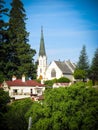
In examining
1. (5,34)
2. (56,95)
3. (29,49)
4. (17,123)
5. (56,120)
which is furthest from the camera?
(29,49)

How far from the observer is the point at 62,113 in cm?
1709

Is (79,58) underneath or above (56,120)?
above

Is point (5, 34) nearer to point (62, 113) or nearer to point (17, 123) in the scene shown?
point (17, 123)

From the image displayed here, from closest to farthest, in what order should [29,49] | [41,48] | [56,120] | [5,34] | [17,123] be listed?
[56,120]
[17,123]
[5,34]
[29,49]
[41,48]

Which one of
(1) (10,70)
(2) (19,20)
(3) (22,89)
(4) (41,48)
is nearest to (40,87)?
(3) (22,89)

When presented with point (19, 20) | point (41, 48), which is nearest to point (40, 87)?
point (19, 20)

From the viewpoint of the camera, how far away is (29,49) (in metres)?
37.2

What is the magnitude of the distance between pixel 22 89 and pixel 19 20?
11.1 metres

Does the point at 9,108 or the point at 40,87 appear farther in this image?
the point at 40,87

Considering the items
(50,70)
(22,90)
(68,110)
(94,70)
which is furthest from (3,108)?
(50,70)

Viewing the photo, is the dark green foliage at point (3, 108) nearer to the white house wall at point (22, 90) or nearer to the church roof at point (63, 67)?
the white house wall at point (22, 90)

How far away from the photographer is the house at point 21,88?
28.8 metres

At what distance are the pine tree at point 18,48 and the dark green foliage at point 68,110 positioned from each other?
54.1ft

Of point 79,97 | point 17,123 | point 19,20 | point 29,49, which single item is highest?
point 19,20
